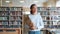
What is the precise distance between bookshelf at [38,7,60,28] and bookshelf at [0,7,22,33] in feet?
3.07

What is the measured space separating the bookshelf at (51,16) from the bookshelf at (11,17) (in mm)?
935

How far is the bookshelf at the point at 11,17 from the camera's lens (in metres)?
5.59

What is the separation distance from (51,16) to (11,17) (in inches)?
66.9

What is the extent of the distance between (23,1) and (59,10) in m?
1.56

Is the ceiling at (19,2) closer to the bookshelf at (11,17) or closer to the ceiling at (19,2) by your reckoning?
the ceiling at (19,2)

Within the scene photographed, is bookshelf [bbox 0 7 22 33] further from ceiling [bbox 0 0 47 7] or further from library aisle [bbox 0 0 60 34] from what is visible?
ceiling [bbox 0 0 47 7]

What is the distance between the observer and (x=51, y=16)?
555 cm

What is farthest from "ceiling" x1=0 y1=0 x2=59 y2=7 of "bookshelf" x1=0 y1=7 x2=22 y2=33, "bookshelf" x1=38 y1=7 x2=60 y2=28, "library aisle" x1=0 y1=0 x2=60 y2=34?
"bookshelf" x1=38 y1=7 x2=60 y2=28

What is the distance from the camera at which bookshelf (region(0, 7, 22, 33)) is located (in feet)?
18.4

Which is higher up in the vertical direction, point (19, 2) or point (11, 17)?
point (19, 2)

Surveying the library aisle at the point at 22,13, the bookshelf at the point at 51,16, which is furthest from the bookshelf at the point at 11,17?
the bookshelf at the point at 51,16

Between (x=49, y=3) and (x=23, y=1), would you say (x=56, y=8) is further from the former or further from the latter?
(x=23, y=1)

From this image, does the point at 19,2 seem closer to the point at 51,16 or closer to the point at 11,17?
the point at 11,17

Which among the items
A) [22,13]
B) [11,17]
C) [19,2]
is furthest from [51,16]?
[11,17]
